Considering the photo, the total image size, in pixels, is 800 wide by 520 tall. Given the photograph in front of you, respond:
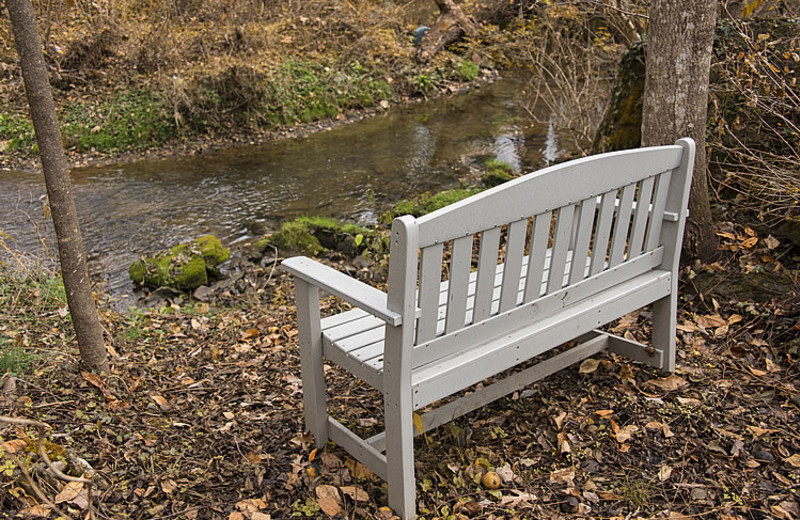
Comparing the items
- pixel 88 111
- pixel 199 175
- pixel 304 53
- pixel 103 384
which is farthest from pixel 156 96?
pixel 103 384

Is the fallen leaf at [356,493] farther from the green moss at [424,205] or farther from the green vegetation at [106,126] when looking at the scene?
the green vegetation at [106,126]

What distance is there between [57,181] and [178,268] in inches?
111

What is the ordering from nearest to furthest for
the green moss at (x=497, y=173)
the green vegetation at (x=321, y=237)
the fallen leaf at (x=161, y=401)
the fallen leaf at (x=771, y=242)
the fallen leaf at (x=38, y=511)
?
1. the fallen leaf at (x=38, y=511)
2. the fallen leaf at (x=161, y=401)
3. the fallen leaf at (x=771, y=242)
4. the green vegetation at (x=321, y=237)
5. the green moss at (x=497, y=173)

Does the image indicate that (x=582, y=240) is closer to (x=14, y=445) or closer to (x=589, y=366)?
(x=589, y=366)

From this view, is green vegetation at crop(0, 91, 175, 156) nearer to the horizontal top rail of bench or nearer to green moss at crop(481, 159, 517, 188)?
green moss at crop(481, 159, 517, 188)

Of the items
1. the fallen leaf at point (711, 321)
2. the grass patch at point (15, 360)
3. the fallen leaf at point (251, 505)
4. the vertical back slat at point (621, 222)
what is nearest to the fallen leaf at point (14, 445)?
the fallen leaf at point (251, 505)

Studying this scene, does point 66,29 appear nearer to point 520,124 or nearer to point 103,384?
point 520,124

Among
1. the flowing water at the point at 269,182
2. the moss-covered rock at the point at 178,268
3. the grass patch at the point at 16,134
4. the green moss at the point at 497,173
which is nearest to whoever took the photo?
the moss-covered rock at the point at 178,268

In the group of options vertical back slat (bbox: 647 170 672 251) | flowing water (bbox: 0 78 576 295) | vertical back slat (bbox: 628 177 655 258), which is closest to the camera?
vertical back slat (bbox: 628 177 655 258)

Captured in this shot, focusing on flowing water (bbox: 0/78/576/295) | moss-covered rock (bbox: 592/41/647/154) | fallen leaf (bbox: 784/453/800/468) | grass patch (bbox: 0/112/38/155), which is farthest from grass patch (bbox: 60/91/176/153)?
fallen leaf (bbox: 784/453/800/468)

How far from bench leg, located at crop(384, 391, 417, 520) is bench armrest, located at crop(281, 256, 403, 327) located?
1.05 ft

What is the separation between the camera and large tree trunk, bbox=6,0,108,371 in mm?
2848

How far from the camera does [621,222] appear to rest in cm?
302

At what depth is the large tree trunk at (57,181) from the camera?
2848mm
